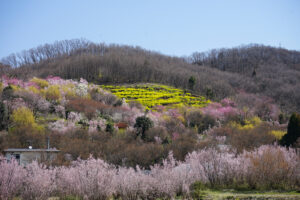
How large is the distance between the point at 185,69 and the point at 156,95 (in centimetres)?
3030

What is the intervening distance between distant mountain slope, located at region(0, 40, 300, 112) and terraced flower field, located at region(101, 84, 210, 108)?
4783 mm

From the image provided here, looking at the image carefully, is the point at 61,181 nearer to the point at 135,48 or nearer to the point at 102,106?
the point at 102,106

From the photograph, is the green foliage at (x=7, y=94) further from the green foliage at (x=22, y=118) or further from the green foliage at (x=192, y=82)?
the green foliage at (x=192, y=82)

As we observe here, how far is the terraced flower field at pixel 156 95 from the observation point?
48281 millimetres

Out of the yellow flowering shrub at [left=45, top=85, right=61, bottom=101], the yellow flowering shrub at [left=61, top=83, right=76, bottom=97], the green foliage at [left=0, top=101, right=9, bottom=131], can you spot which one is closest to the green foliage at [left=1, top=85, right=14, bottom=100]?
the yellow flowering shrub at [left=45, top=85, right=61, bottom=101]

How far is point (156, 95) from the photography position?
5269 centimetres

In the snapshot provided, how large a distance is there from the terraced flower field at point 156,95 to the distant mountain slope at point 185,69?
478cm

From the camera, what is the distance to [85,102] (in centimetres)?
3616

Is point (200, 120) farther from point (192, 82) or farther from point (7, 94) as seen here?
point (192, 82)

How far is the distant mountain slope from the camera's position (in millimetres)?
66188

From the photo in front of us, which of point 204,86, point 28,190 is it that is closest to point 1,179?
point 28,190

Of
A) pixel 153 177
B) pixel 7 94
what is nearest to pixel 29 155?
pixel 153 177

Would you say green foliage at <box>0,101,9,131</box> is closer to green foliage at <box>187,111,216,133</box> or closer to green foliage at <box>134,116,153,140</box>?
green foliage at <box>134,116,153,140</box>

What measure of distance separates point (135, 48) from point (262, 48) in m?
44.1
